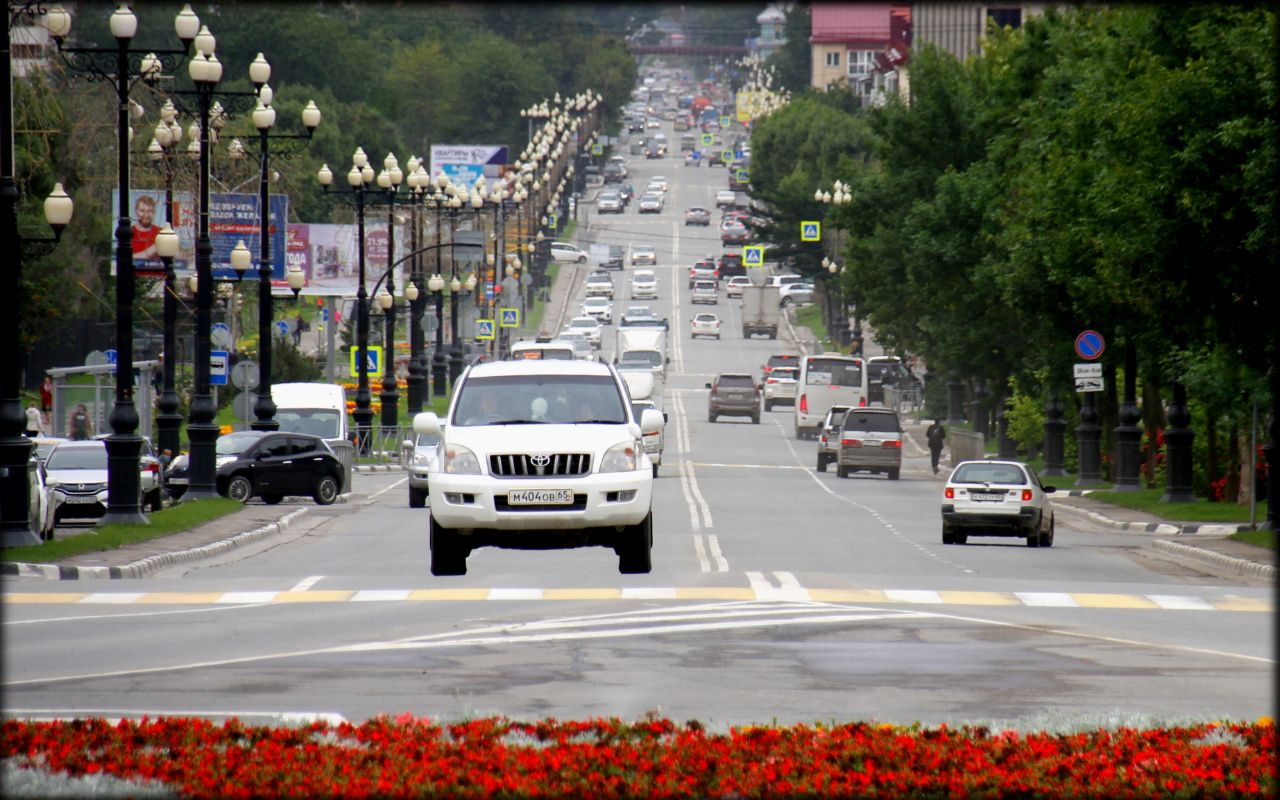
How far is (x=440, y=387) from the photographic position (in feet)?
262

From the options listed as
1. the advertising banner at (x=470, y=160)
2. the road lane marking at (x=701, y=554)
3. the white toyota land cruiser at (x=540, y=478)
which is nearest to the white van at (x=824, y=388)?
the road lane marking at (x=701, y=554)

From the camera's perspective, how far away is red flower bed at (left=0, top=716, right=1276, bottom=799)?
9539 millimetres

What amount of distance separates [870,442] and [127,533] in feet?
102

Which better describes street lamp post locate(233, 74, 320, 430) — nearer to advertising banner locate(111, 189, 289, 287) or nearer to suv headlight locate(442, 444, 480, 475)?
advertising banner locate(111, 189, 289, 287)

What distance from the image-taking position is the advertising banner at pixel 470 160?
135375 millimetres

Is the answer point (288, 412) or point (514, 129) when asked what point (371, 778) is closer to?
point (288, 412)

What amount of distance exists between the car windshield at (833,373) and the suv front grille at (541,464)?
203 feet

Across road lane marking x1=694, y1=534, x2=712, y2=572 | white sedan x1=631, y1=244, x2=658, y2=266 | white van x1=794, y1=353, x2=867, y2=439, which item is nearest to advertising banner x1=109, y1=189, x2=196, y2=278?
road lane marking x1=694, y1=534, x2=712, y2=572

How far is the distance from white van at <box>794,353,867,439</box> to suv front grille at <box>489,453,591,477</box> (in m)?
60.8

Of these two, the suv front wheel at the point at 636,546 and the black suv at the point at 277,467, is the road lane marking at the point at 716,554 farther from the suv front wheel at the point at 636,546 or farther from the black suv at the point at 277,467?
the suv front wheel at the point at 636,546

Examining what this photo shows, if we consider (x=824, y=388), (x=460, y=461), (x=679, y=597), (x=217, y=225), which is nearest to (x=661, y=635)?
(x=679, y=597)

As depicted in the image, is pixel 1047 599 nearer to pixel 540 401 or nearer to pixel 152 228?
pixel 540 401

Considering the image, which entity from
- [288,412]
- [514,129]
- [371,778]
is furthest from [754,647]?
[514,129]

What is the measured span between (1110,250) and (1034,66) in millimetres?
22316
